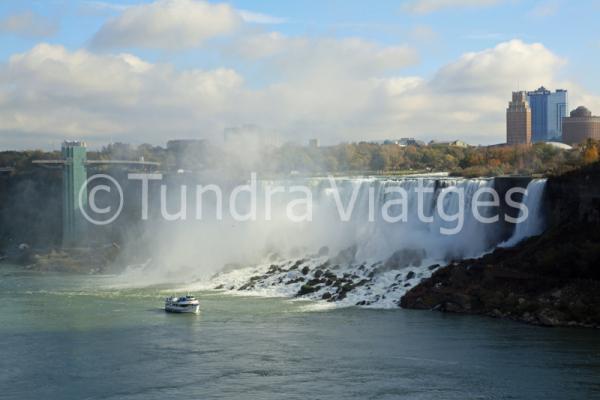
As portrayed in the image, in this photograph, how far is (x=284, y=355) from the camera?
20.6 metres

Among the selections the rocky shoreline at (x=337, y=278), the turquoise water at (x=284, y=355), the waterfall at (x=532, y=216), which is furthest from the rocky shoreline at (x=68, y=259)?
the waterfall at (x=532, y=216)

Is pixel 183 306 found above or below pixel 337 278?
below

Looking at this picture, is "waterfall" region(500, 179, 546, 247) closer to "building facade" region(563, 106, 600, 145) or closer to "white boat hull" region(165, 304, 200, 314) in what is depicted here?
"white boat hull" region(165, 304, 200, 314)

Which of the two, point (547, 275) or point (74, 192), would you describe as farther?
point (74, 192)

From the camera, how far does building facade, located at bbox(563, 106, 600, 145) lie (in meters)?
75.7

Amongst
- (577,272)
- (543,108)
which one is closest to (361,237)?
(577,272)

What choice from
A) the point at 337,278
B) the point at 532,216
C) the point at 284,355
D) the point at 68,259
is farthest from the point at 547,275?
the point at 68,259

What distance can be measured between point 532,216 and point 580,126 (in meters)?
49.0

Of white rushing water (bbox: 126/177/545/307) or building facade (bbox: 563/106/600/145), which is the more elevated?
building facade (bbox: 563/106/600/145)

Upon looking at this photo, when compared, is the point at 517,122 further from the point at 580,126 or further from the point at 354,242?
the point at 354,242

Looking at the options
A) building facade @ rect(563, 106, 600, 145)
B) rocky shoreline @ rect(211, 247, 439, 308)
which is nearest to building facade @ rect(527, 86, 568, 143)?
building facade @ rect(563, 106, 600, 145)

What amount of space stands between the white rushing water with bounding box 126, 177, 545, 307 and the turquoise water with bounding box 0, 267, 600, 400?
3.88 meters

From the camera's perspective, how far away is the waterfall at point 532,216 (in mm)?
30047

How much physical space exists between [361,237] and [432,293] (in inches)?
354
